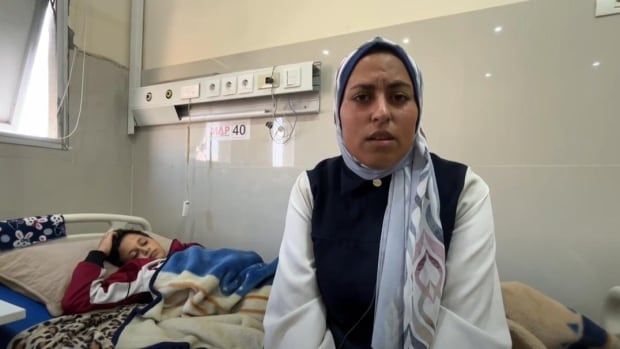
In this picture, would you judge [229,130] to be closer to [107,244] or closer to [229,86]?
[229,86]

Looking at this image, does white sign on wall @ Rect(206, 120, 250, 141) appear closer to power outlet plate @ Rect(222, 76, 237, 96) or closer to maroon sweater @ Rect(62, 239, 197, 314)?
power outlet plate @ Rect(222, 76, 237, 96)

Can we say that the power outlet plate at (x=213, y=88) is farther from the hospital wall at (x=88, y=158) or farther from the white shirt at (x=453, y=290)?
the white shirt at (x=453, y=290)

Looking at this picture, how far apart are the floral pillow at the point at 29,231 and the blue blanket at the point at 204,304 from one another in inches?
24.1

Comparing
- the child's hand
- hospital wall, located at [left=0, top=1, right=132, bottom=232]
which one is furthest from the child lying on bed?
hospital wall, located at [left=0, top=1, right=132, bottom=232]

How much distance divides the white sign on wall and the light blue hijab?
3.09ft

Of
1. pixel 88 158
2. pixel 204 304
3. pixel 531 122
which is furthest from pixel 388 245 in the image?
pixel 88 158

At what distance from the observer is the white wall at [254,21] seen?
136 cm

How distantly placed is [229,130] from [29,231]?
0.95 metres

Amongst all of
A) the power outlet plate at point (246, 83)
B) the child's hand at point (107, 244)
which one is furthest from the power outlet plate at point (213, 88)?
the child's hand at point (107, 244)

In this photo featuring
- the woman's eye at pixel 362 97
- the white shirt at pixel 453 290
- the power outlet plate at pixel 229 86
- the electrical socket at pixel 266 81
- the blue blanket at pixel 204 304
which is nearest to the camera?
the white shirt at pixel 453 290

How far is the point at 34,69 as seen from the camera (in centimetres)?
178

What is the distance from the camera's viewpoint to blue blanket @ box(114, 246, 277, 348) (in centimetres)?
92

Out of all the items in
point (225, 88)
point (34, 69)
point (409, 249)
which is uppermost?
point (34, 69)

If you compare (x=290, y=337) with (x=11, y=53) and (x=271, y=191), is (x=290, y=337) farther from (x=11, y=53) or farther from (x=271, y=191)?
(x=11, y=53)
